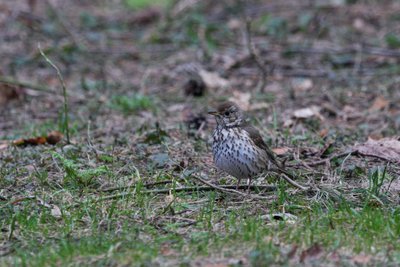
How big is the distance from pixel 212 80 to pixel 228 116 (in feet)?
14.1

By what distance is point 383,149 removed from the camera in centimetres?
696

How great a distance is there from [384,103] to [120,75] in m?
4.08

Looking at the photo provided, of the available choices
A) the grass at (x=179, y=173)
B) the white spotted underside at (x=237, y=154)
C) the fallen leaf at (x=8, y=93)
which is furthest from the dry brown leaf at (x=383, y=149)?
the fallen leaf at (x=8, y=93)

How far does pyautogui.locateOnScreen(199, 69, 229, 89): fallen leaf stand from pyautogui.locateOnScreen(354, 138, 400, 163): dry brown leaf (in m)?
3.65

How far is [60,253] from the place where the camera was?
465 cm

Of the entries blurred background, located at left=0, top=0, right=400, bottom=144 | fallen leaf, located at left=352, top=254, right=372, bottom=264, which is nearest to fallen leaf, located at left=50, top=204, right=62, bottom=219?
fallen leaf, located at left=352, top=254, right=372, bottom=264

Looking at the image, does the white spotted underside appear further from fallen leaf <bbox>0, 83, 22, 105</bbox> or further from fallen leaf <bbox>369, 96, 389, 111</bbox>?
fallen leaf <bbox>0, 83, 22, 105</bbox>

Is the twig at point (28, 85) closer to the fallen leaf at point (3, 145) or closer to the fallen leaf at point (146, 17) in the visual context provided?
the fallen leaf at point (3, 145)

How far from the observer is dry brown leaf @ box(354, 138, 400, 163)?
6859mm

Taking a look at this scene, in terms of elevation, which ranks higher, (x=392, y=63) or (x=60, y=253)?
A: (x=392, y=63)

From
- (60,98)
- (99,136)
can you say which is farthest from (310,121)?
(60,98)

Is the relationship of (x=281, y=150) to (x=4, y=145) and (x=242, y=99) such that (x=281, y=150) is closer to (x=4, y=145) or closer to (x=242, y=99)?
(x=242, y=99)

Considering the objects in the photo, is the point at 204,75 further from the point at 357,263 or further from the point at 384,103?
the point at 357,263

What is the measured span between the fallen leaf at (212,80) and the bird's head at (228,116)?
157 inches
